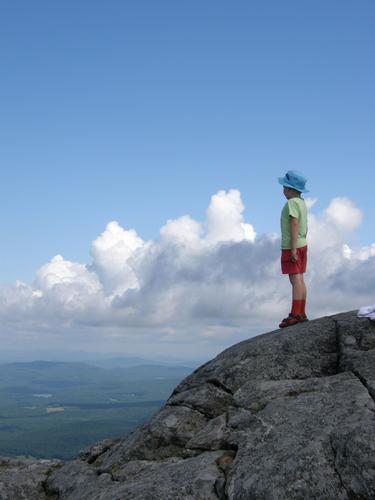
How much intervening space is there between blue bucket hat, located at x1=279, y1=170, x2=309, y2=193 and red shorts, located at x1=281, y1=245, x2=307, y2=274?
1.94 metres

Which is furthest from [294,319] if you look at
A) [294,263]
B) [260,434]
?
[260,434]

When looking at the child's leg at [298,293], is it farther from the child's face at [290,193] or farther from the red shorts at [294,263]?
the child's face at [290,193]

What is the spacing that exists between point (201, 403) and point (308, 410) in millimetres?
3523

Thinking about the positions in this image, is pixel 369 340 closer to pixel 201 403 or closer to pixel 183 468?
pixel 201 403

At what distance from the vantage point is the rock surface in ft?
28.7

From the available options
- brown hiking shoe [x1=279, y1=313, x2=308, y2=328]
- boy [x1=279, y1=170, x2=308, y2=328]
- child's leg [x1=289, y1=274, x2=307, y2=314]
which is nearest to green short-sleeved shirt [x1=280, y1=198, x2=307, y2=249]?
boy [x1=279, y1=170, x2=308, y2=328]

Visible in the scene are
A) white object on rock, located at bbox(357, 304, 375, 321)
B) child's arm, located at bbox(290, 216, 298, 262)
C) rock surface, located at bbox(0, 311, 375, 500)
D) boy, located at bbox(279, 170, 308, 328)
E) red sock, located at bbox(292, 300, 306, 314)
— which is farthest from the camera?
red sock, located at bbox(292, 300, 306, 314)

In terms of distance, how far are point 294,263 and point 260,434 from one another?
6.94 meters

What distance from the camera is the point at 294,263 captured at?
16.1 m

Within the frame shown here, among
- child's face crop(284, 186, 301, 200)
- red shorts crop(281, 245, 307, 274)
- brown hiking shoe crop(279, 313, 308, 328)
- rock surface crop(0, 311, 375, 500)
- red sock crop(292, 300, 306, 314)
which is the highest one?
child's face crop(284, 186, 301, 200)

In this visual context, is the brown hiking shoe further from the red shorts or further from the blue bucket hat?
the blue bucket hat

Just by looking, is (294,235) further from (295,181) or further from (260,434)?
(260,434)

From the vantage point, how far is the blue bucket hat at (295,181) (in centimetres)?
1627

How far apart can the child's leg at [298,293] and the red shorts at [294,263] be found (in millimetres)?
183
